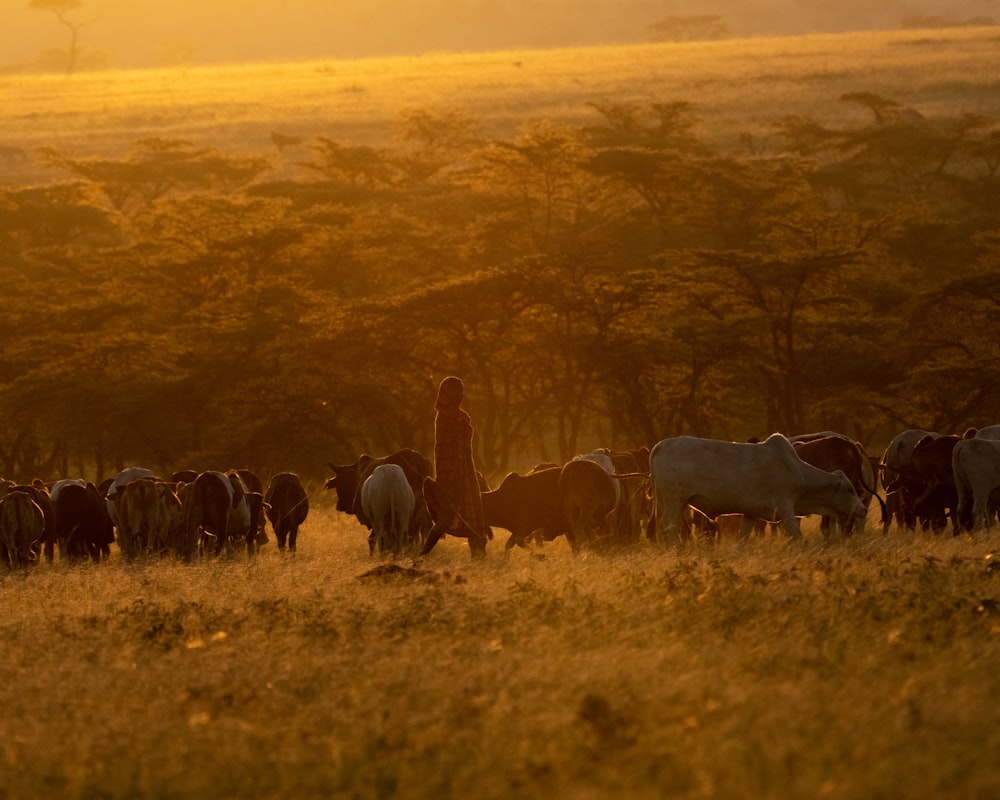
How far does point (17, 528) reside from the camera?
1702 cm

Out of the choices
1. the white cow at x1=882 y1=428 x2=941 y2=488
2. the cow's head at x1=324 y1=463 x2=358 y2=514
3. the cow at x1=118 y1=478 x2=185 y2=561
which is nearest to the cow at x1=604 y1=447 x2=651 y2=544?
the white cow at x1=882 y1=428 x2=941 y2=488

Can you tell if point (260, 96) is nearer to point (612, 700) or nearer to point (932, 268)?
point (932, 268)

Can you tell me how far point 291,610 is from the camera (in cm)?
1126

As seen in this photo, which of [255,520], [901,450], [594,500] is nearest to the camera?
[594,500]

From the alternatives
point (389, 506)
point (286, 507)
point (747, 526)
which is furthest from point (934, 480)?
point (286, 507)

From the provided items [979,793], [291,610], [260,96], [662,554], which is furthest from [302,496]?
[260,96]

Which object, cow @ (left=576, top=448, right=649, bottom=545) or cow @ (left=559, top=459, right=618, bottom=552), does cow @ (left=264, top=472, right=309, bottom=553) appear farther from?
cow @ (left=559, top=459, right=618, bottom=552)

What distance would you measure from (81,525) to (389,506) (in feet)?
11.6

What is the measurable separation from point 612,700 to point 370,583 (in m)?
5.37

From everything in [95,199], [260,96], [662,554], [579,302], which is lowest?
[662,554]

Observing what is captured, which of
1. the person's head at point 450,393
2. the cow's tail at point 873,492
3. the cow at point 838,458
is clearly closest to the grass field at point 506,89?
the cow at point 838,458

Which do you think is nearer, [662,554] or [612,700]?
[612,700]

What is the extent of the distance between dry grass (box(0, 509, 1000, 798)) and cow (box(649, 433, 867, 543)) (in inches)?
80.5

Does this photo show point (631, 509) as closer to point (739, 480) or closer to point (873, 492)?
point (739, 480)
